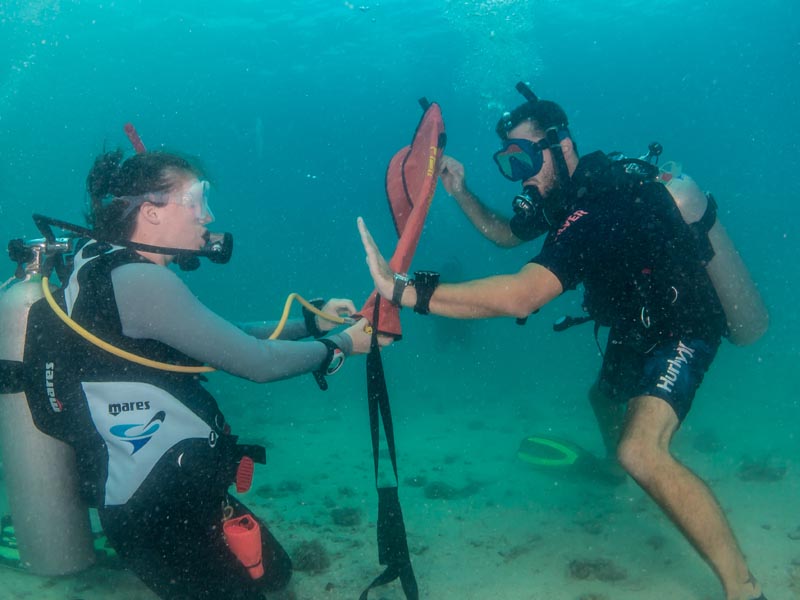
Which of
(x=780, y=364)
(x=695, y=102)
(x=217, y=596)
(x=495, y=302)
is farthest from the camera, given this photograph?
(x=695, y=102)

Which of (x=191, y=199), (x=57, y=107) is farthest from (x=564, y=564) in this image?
(x=57, y=107)

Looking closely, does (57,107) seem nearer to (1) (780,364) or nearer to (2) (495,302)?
(2) (495,302)

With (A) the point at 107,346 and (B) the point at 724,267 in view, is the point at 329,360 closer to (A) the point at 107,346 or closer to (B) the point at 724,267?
(A) the point at 107,346

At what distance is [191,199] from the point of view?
306cm

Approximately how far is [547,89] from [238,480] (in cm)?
5136

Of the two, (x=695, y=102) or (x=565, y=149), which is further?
(x=695, y=102)

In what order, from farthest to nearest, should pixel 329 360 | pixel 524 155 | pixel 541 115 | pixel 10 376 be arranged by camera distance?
pixel 541 115
pixel 524 155
pixel 329 360
pixel 10 376

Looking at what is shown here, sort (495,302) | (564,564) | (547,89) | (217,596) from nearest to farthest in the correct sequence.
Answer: (217,596) → (495,302) → (564,564) → (547,89)

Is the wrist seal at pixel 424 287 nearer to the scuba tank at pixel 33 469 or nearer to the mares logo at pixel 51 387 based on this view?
the mares logo at pixel 51 387

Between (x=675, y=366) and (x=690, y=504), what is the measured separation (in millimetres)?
1063

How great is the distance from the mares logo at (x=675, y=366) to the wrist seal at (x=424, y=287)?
2.06 meters

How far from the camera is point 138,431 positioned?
2.63 meters

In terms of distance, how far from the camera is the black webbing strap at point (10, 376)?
277cm

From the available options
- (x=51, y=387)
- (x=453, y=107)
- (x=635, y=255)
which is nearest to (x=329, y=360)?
(x=51, y=387)
